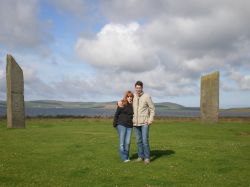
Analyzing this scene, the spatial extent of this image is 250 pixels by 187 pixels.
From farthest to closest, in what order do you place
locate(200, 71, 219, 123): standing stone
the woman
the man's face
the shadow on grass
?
1. locate(200, 71, 219, 123): standing stone
2. the shadow on grass
3. the woman
4. the man's face

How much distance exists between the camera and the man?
16.2m

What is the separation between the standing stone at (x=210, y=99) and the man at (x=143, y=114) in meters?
25.3

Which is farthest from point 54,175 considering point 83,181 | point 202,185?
point 202,185

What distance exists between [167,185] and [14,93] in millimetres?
23862

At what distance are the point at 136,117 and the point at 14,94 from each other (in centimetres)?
1993

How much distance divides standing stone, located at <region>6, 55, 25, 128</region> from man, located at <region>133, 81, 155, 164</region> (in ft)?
64.1

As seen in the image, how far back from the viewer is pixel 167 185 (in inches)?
492

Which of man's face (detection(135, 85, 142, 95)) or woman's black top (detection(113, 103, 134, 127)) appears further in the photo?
woman's black top (detection(113, 103, 134, 127))

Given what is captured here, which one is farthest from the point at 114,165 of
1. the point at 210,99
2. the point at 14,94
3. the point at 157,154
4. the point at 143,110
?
the point at 210,99

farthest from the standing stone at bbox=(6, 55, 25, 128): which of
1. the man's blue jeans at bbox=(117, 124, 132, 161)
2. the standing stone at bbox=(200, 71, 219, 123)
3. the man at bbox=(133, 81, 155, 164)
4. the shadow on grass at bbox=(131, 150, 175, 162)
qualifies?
the man at bbox=(133, 81, 155, 164)

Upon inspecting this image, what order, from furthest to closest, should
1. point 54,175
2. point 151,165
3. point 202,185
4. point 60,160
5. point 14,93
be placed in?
point 14,93
point 60,160
point 151,165
point 54,175
point 202,185

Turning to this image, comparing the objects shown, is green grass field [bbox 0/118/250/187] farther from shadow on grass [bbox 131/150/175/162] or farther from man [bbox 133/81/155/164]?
man [bbox 133/81/155/164]

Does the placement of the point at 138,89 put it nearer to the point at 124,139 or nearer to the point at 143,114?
the point at 143,114

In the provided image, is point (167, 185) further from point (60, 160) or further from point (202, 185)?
point (60, 160)
